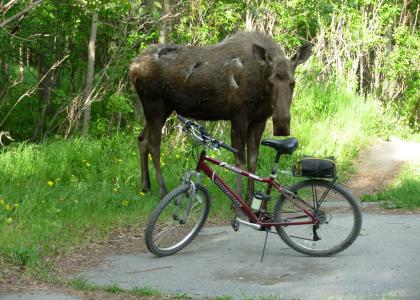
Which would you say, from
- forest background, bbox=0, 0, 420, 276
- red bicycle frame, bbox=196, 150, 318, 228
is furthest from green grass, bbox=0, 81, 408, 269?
red bicycle frame, bbox=196, 150, 318, 228

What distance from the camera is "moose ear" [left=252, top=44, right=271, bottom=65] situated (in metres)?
8.80

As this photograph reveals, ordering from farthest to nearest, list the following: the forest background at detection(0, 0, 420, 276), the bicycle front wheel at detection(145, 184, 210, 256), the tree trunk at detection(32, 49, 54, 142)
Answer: the tree trunk at detection(32, 49, 54, 142)
the forest background at detection(0, 0, 420, 276)
the bicycle front wheel at detection(145, 184, 210, 256)

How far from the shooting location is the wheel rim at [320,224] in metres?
7.62

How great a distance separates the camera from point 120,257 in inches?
302

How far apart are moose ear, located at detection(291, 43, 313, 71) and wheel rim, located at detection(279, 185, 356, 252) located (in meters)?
2.04

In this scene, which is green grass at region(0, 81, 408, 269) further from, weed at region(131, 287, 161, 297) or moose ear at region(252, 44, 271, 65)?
moose ear at region(252, 44, 271, 65)

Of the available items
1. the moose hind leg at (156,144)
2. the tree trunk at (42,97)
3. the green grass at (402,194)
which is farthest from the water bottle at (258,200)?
the tree trunk at (42,97)

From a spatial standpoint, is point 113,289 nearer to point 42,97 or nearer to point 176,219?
point 176,219

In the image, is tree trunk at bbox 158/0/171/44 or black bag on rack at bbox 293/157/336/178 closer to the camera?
black bag on rack at bbox 293/157/336/178

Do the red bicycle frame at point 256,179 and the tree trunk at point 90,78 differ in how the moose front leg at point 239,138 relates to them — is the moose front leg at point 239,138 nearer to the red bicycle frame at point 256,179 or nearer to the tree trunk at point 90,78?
the red bicycle frame at point 256,179

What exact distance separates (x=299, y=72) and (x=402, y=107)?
5337 mm

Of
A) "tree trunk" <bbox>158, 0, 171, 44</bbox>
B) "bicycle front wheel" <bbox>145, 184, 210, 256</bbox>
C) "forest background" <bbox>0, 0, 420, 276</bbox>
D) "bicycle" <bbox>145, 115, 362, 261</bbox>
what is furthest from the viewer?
"tree trunk" <bbox>158, 0, 171, 44</bbox>

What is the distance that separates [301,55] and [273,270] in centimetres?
312

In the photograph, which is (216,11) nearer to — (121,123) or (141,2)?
(141,2)
